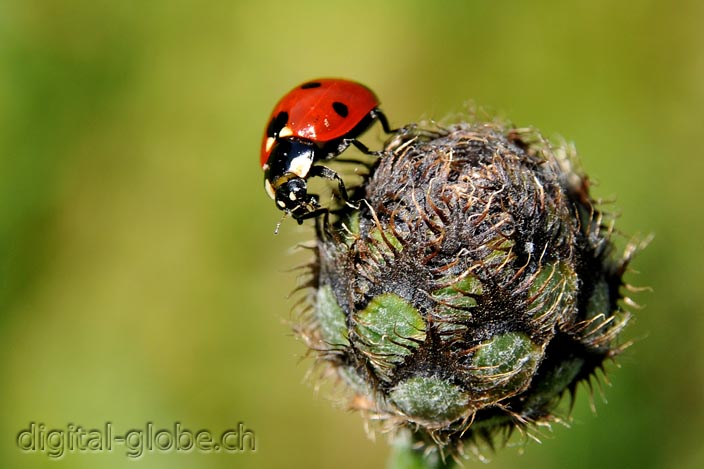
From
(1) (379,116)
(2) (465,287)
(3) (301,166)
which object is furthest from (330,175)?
(2) (465,287)

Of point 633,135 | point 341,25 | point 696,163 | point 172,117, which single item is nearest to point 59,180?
point 172,117

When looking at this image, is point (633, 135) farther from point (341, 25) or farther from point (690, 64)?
point (341, 25)

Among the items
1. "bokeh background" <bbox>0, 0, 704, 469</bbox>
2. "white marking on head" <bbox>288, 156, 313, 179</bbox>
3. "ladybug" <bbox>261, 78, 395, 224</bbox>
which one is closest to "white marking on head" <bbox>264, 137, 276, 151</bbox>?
"ladybug" <bbox>261, 78, 395, 224</bbox>

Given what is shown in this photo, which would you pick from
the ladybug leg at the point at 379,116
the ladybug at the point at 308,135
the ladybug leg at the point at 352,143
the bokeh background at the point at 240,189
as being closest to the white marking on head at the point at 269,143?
the ladybug at the point at 308,135

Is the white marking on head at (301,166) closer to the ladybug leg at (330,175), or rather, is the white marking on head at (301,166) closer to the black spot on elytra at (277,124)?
the ladybug leg at (330,175)

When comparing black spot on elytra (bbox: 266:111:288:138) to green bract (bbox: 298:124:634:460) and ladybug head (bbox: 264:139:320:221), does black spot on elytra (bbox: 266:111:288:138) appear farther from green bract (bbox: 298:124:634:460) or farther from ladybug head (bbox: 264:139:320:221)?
green bract (bbox: 298:124:634:460)
